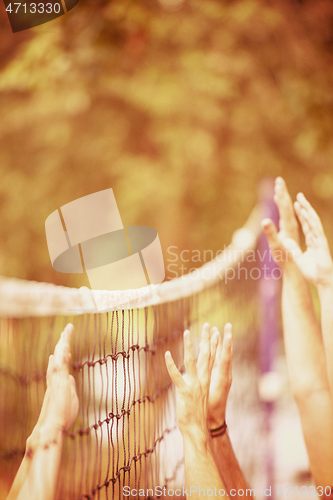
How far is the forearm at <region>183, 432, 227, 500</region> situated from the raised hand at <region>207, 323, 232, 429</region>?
5 centimetres

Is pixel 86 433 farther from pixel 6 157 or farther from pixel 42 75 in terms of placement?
pixel 42 75

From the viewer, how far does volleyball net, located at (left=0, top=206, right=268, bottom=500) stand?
3.20 feet

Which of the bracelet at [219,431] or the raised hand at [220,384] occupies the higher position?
the raised hand at [220,384]

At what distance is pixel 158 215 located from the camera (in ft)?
3.55

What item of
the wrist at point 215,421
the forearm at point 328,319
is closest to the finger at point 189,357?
the wrist at point 215,421

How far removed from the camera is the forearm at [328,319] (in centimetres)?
102

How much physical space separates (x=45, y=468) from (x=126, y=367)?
296 millimetres

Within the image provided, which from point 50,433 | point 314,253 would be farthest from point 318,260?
point 50,433

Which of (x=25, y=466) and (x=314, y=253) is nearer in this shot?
(x=25, y=466)

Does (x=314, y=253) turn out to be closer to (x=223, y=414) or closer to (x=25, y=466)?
(x=223, y=414)

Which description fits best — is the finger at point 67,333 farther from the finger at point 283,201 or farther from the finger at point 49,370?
the finger at point 283,201

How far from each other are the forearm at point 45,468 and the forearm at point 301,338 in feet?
2.02

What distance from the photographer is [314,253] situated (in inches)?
41.9

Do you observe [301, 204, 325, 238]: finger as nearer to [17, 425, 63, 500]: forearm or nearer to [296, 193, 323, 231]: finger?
[296, 193, 323, 231]: finger
